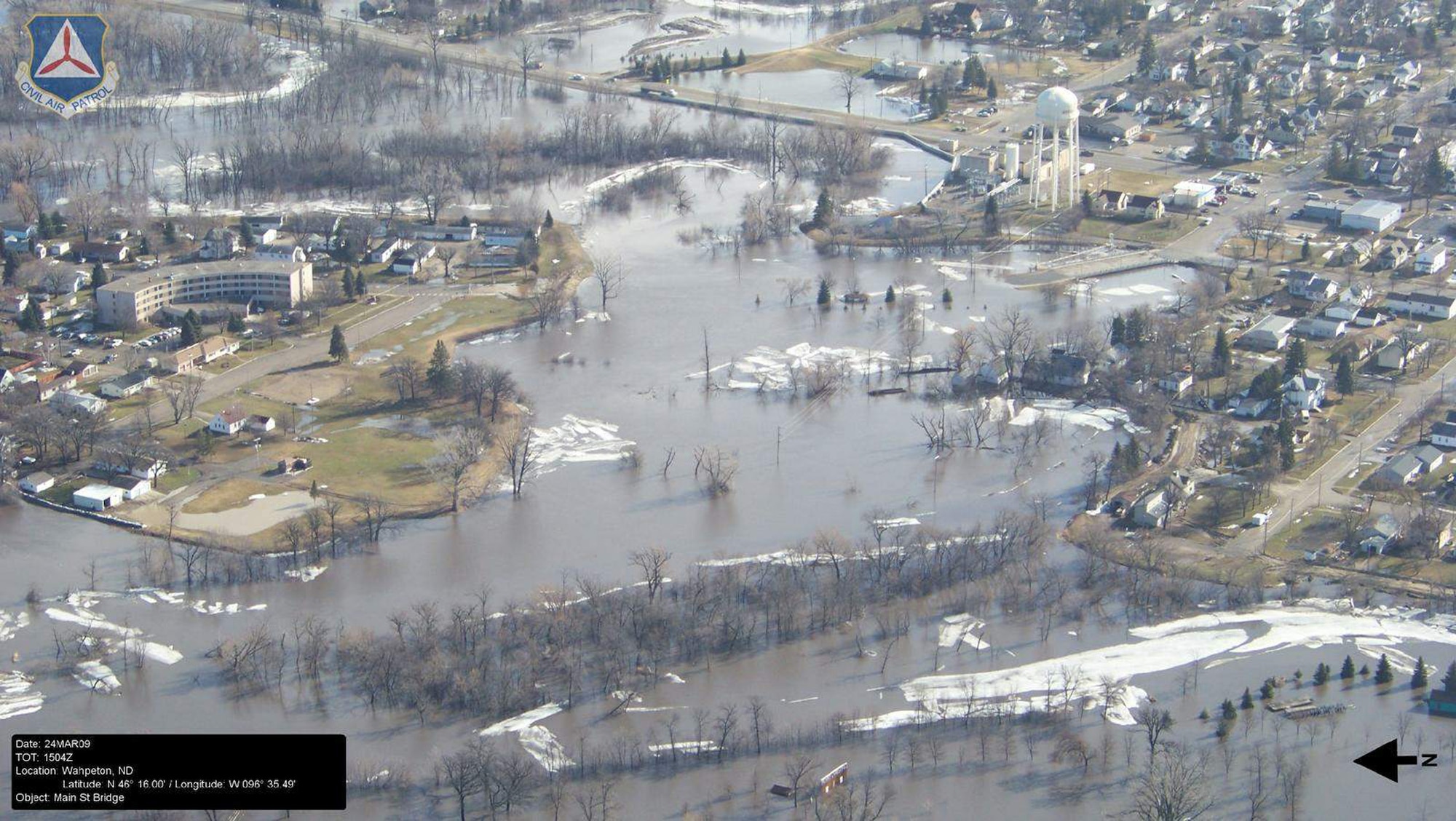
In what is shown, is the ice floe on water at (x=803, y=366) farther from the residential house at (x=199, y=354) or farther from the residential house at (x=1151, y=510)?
the residential house at (x=199, y=354)

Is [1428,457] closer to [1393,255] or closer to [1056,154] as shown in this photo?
[1393,255]

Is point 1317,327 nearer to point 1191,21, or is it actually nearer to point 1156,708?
point 1156,708

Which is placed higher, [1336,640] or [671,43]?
[671,43]

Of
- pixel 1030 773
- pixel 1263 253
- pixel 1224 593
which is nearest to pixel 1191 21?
pixel 1263 253

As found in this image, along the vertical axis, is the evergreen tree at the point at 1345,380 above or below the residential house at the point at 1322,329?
below

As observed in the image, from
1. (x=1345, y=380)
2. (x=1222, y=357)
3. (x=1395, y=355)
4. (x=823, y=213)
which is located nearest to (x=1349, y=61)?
Answer: (x=823, y=213)

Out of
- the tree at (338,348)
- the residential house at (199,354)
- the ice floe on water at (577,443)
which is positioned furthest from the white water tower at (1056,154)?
the residential house at (199,354)
